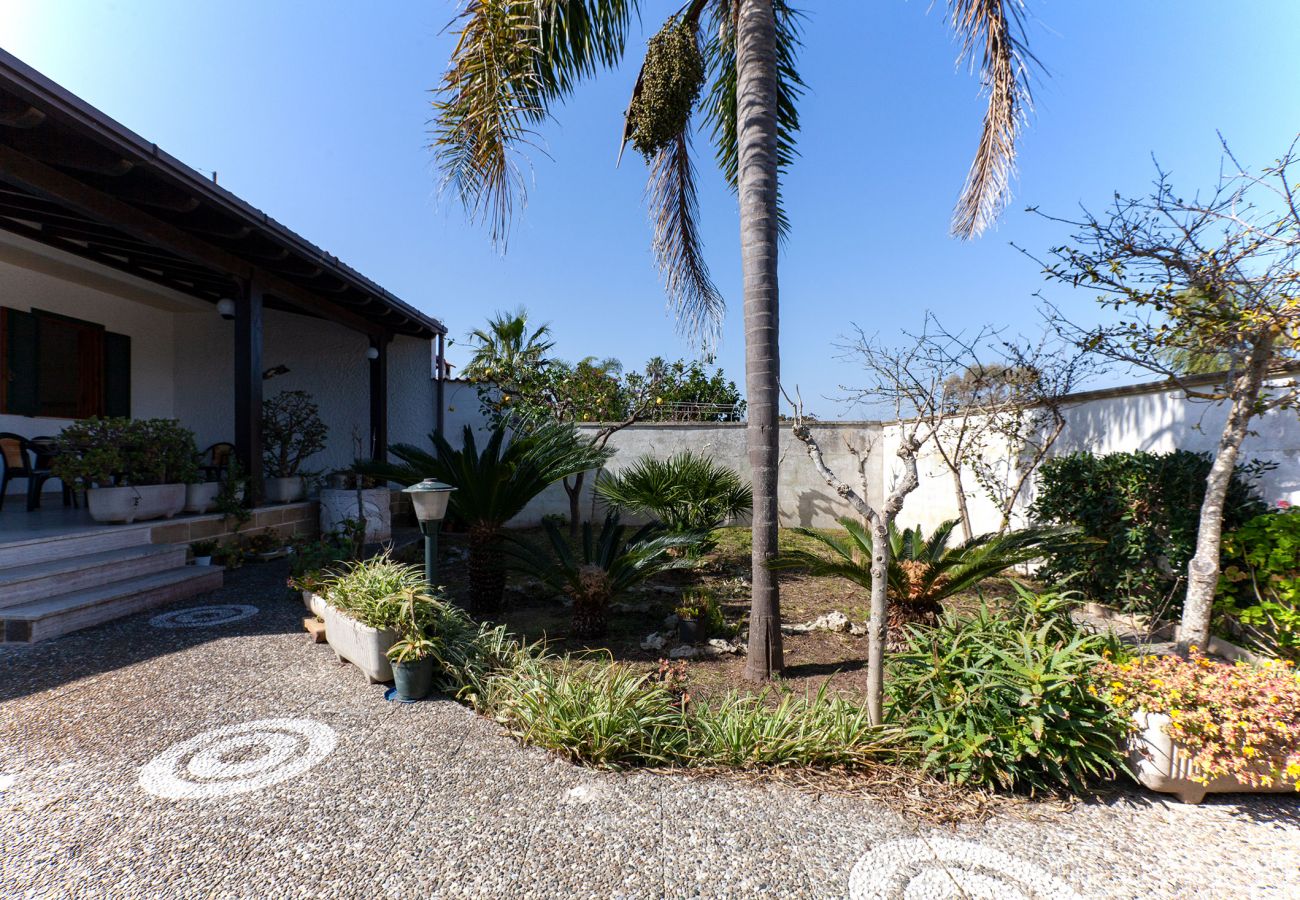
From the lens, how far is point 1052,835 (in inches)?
85.8

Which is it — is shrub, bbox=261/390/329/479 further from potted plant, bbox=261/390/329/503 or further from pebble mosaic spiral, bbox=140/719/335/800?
pebble mosaic spiral, bbox=140/719/335/800

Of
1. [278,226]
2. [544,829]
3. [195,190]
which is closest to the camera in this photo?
[544,829]

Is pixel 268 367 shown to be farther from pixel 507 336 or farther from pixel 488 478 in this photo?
pixel 507 336

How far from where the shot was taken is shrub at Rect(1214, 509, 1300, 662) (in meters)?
3.26

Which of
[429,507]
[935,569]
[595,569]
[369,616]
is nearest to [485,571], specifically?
[595,569]

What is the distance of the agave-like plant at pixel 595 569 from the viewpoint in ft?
14.6

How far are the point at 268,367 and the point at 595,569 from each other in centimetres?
797

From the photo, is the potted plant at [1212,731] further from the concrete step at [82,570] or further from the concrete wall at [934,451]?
the concrete step at [82,570]

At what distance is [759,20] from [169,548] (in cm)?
671

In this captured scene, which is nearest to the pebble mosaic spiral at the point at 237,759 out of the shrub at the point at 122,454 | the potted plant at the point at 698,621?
the potted plant at the point at 698,621

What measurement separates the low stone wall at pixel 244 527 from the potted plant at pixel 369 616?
295 centimetres

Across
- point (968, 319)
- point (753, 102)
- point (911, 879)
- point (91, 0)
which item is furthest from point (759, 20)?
point (91, 0)

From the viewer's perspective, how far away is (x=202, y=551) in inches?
231

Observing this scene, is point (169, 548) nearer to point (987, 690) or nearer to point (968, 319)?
point (987, 690)
